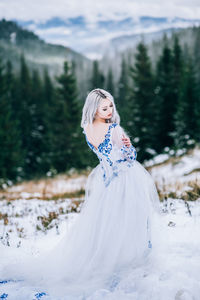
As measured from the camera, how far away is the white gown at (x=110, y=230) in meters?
3.20

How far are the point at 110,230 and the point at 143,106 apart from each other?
2392 cm

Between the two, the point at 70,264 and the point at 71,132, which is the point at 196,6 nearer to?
the point at 71,132

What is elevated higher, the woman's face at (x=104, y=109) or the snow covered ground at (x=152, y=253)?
the woman's face at (x=104, y=109)

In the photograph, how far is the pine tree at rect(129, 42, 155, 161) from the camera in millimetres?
24419

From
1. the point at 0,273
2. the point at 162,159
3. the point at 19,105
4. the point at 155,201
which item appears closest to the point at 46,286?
the point at 0,273

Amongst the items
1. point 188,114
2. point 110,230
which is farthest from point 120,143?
point 188,114

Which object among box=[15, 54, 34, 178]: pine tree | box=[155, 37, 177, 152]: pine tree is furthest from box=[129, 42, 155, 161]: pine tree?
box=[15, 54, 34, 178]: pine tree

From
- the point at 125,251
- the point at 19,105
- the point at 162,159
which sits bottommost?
the point at 162,159

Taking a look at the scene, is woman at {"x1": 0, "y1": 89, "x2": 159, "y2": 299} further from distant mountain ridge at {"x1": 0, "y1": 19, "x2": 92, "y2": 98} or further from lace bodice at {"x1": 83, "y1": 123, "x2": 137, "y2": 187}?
distant mountain ridge at {"x1": 0, "y1": 19, "x2": 92, "y2": 98}

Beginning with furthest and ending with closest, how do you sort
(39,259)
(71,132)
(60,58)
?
1. (60,58)
2. (71,132)
3. (39,259)

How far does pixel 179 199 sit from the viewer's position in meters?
5.68

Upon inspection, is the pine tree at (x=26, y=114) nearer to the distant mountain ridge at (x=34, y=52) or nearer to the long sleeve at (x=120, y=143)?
the long sleeve at (x=120, y=143)

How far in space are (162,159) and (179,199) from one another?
27.0 ft

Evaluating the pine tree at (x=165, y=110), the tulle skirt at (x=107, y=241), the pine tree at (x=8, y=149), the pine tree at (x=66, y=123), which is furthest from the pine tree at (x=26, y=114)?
the tulle skirt at (x=107, y=241)
